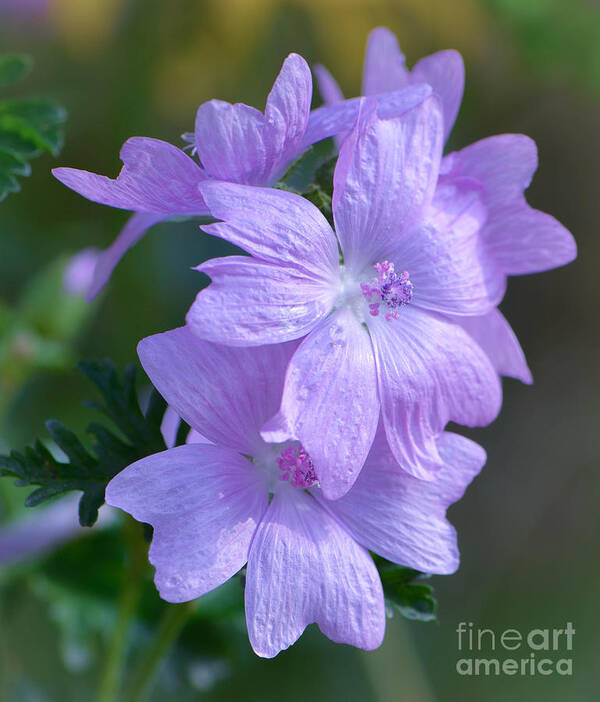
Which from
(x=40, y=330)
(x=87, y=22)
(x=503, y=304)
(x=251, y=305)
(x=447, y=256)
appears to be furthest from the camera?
(x=503, y=304)

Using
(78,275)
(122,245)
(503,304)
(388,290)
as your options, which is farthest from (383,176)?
(503,304)

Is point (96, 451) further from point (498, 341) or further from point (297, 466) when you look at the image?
point (498, 341)

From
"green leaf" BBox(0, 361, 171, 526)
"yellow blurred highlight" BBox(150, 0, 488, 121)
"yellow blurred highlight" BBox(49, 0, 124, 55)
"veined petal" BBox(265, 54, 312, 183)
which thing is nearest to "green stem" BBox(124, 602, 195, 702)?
"green leaf" BBox(0, 361, 171, 526)

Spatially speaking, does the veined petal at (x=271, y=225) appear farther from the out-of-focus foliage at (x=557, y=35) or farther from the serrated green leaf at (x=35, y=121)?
the out-of-focus foliage at (x=557, y=35)

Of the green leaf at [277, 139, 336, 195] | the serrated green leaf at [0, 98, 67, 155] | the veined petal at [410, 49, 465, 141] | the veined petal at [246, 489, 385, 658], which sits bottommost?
the veined petal at [246, 489, 385, 658]

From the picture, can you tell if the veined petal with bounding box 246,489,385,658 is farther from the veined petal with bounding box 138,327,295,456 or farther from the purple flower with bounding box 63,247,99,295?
the purple flower with bounding box 63,247,99,295

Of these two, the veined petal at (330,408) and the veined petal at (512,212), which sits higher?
the veined petal at (512,212)

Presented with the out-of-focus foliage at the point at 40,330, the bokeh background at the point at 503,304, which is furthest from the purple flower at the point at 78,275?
the bokeh background at the point at 503,304
